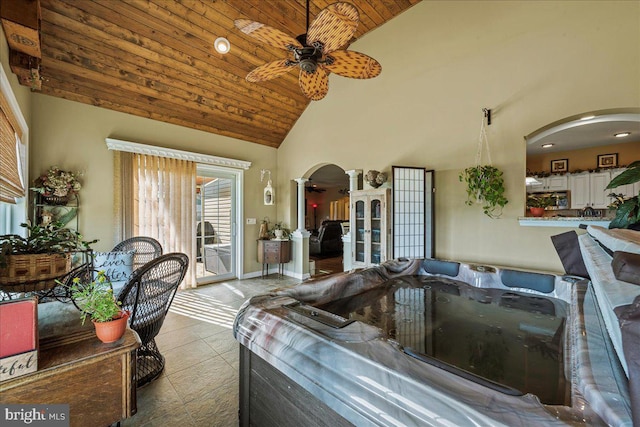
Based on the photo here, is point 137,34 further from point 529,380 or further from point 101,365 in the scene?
point 529,380

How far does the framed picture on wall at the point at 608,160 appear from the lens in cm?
480

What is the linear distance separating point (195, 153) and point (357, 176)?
2.74 meters

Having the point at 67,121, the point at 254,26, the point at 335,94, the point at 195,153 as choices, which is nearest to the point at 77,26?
the point at 67,121

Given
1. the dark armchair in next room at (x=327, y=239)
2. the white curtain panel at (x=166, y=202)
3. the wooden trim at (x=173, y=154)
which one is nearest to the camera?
the wooden trim at (x=173, y=154)

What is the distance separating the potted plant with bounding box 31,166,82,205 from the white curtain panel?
70 centimetres

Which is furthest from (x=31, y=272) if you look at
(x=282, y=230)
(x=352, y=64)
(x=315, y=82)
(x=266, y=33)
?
(x=282, y=230)

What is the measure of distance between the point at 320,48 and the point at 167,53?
8.18 ft

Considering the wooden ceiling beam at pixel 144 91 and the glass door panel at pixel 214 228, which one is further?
the glass door panel at pixel 214 228

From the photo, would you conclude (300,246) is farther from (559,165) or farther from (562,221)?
(559,165)

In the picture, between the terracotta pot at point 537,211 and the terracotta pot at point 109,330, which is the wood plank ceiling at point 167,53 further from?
the terracotta pot at point 109,330

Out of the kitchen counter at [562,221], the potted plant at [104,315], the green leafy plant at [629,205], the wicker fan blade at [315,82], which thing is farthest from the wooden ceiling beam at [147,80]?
the green leafy plant at [629,205]

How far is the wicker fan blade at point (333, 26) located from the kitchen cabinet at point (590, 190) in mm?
5759

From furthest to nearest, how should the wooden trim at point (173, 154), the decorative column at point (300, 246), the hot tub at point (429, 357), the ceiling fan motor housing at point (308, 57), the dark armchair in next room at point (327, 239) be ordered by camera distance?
the dark armchair in next room at point (327, 239), the decorative column at point (300, 246), the wooden trim at point (173, 154), the ceiling fan motor housing at point (308, 57), the hot tub at point (429, 357)

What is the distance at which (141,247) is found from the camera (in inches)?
131
